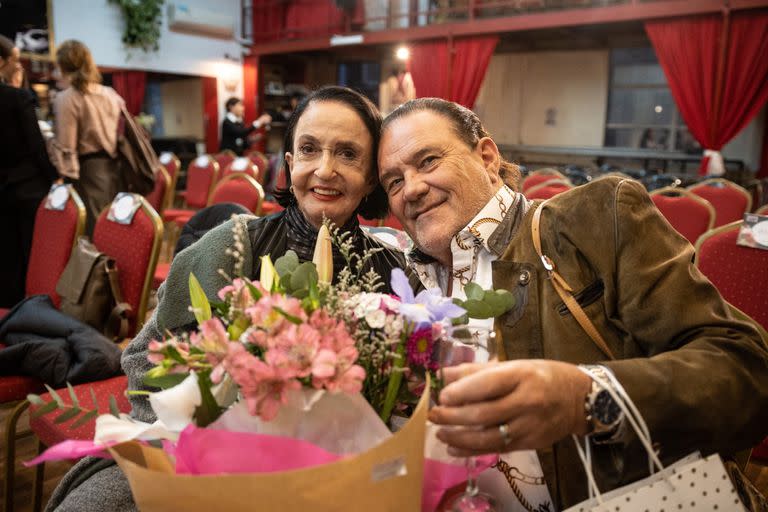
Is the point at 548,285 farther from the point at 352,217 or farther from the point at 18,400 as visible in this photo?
the point at 18,400

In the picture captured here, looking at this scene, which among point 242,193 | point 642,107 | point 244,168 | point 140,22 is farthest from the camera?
point 140,22

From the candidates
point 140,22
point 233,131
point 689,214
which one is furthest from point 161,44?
point 689,214

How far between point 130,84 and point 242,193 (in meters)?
9.05

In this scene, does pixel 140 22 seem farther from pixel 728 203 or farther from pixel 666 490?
pixel 666 490

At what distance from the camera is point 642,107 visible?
1068 centimetres

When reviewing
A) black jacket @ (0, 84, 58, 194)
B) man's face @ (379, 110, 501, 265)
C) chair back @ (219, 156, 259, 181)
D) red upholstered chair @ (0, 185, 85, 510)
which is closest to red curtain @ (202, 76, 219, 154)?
chair back @ (219, 156, 259, 181)

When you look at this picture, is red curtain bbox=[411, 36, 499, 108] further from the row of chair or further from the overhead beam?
the row of chair

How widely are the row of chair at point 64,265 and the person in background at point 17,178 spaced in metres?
0.66

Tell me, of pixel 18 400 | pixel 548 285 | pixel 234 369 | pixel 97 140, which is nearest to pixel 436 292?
pixel 234 369

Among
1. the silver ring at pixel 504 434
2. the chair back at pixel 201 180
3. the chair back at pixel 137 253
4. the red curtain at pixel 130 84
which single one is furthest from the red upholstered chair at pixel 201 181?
the red curtain at pixel 130 84

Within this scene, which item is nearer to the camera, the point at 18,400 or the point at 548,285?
the point at 548,285

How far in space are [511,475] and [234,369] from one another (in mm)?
563

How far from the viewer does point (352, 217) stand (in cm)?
159

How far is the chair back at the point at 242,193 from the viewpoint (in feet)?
12.8
